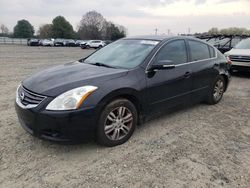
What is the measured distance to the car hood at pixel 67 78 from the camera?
2867mm

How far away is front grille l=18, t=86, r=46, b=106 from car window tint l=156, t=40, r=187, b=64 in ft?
6.27

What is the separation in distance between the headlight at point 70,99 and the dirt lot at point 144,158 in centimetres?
72

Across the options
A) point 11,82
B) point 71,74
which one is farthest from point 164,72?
point 11,82

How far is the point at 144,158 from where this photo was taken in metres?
2.94

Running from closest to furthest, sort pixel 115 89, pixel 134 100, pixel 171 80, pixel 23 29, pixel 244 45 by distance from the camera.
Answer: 1. pixel 115 89
2. pixel 134 100
3. pixel 171 80
4. pixel 244 45
5. pixel 23 29

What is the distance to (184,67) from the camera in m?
4.07

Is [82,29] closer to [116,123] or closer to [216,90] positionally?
[216,90]

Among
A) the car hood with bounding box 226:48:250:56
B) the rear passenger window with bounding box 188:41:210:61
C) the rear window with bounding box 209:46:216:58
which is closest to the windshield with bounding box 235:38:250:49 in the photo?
the car hood with bounding box 226:48:250:56

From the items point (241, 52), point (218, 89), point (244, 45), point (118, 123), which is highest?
point (244, 45)

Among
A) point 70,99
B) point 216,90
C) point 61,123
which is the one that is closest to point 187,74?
point 216,90

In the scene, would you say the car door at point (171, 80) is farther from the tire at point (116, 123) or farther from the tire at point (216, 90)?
the tire at point (216, 90)

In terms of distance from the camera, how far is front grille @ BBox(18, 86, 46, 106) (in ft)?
9.19

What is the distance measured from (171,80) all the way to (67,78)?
1.74 metres

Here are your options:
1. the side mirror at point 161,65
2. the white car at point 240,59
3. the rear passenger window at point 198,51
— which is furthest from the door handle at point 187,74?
the white car at point 240,59
